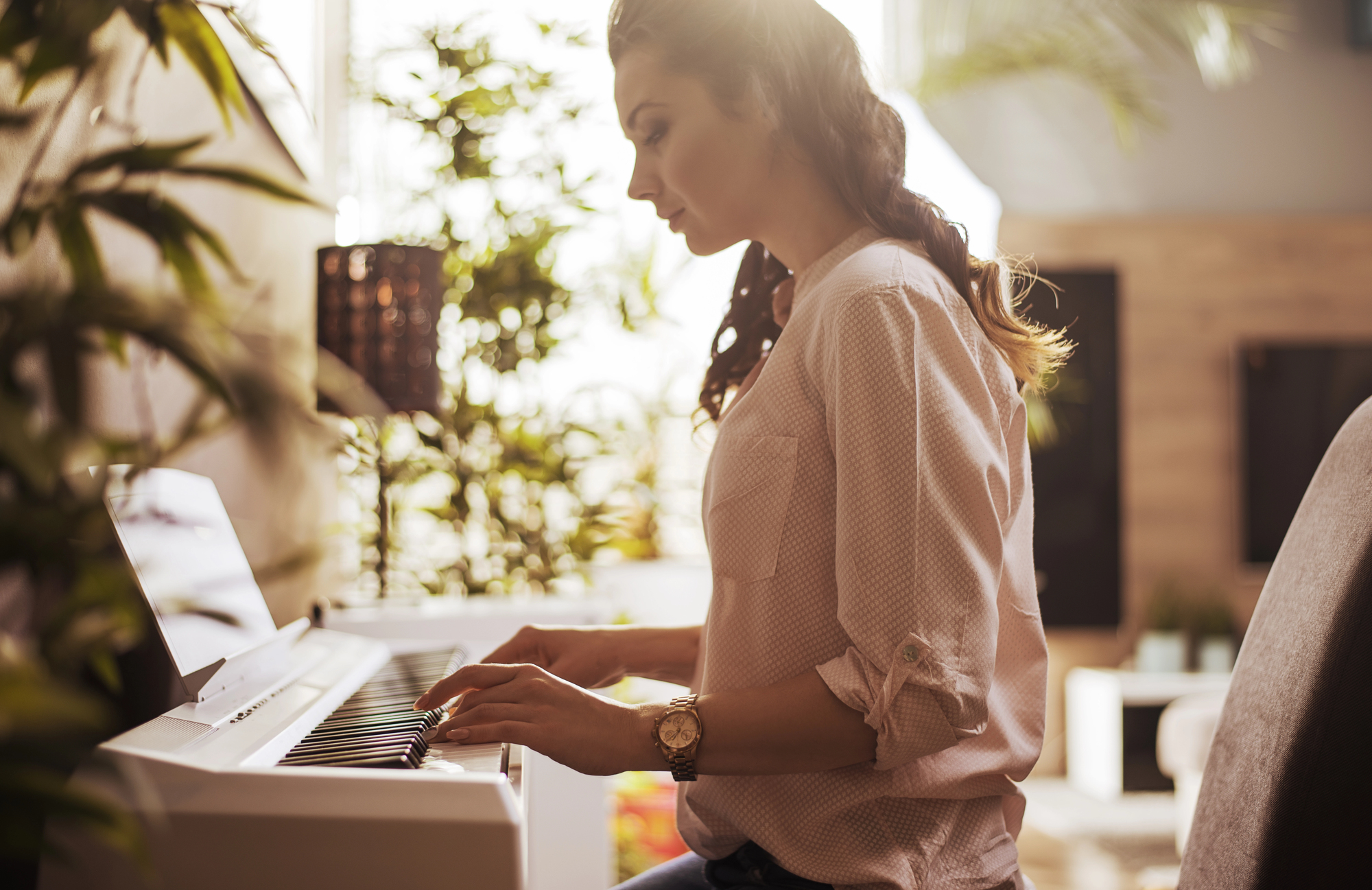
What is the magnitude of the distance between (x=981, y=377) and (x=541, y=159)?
1834 mm

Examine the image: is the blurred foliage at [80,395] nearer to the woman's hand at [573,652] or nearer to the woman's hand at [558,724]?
the woman's hand at [558,724]

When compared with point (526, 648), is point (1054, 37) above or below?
above

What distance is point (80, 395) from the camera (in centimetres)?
42

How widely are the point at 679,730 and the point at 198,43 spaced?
0.59 meters

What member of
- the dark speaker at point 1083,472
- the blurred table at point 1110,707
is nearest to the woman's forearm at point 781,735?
the blurred table at point 1110,707

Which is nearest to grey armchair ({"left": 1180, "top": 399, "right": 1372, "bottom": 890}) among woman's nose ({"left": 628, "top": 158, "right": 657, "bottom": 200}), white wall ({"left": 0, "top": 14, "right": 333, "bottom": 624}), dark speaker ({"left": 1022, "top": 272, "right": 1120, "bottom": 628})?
woman's nose ({"left": 628, "top": 158, "right": 657, "bottom": 200})

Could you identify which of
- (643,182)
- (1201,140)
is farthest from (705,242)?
(1201,140)

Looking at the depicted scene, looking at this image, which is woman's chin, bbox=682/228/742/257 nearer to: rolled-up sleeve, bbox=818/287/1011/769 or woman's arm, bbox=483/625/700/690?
rolled-up sleeve, bbox=818/287/1011/769

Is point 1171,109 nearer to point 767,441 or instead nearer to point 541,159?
point 541,159

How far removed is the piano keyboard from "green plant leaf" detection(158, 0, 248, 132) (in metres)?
0.48

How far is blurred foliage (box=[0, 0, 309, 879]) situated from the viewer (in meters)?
0.34

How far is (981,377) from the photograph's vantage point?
853mm

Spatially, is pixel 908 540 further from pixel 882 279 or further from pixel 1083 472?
pixel 1083 472

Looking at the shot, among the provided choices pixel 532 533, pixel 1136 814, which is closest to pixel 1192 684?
pixel 1136 814
